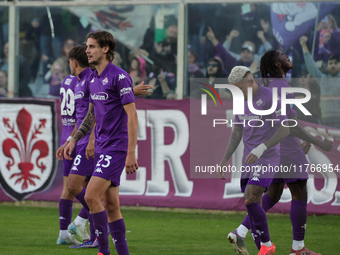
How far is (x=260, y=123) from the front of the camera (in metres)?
8.10

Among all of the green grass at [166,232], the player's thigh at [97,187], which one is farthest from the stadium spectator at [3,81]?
the player's thigh at [97,187]

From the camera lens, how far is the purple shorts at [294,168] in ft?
27.7

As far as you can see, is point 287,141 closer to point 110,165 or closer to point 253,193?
point 253,193

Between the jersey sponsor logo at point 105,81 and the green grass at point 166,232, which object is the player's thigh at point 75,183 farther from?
the jersey sponsor logo at point 105,81

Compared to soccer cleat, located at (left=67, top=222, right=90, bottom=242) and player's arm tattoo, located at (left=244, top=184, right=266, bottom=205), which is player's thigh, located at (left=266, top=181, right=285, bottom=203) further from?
soccer cleat, located at (left=67, top=222, right=90, bottom=242)

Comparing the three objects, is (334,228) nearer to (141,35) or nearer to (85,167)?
(85,167)

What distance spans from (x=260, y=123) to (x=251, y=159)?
0.41 metres

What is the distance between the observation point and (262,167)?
8.02 metres

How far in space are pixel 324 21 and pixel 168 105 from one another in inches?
119

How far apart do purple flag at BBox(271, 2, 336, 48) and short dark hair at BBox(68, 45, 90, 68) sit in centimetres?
493

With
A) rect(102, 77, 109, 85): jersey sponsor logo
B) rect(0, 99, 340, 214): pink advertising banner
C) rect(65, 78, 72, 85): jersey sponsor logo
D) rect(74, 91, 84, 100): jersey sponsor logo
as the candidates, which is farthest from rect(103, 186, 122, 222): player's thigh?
rect(0, 99, 340, 214): pink advertising banner

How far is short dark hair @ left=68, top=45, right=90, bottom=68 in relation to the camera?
31.0ft

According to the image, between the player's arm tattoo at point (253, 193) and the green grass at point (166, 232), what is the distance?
111cm

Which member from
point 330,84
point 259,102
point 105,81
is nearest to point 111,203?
point 105,81
